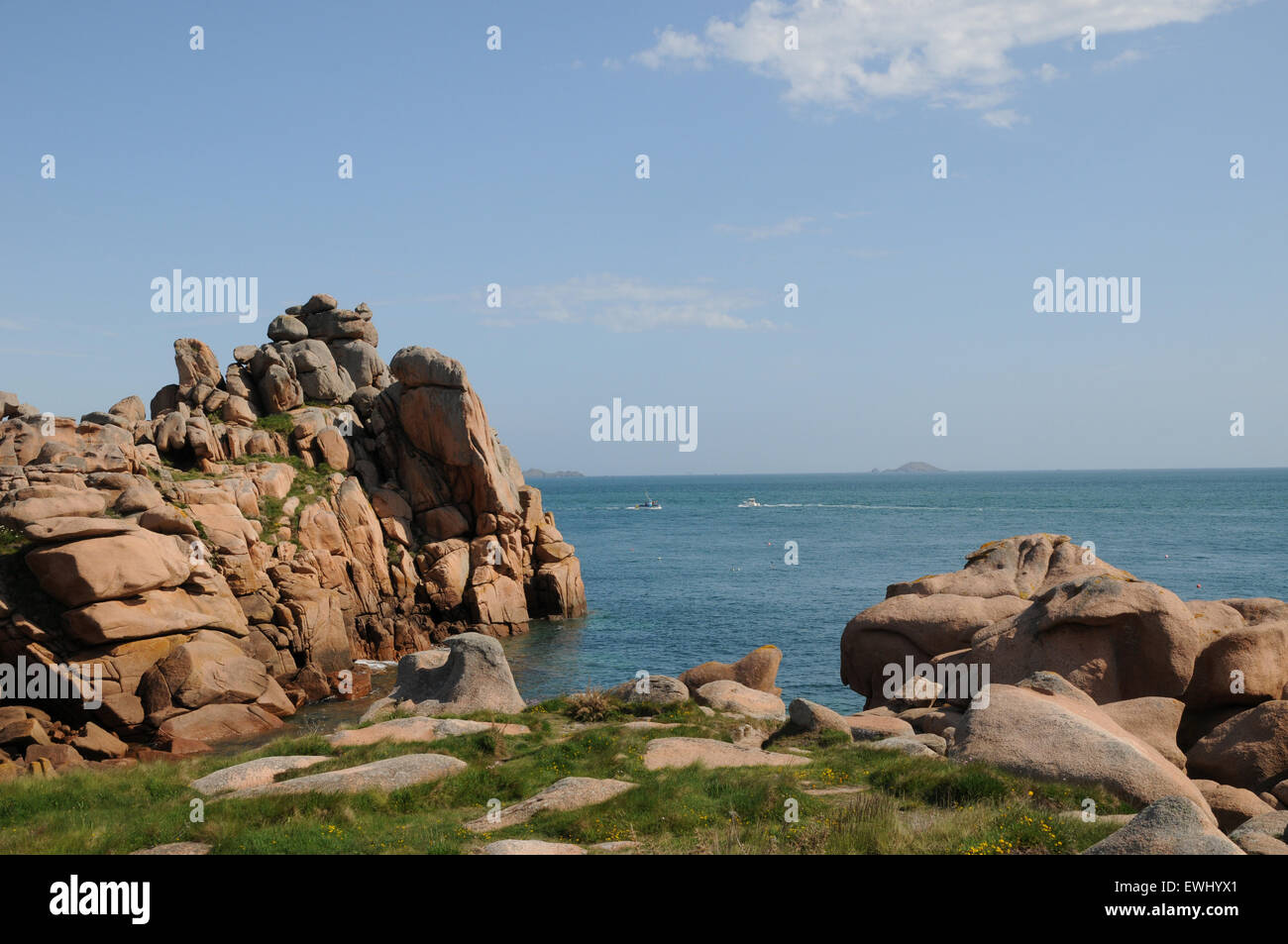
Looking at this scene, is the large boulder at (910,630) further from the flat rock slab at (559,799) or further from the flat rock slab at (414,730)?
the flat rock slab at (559,799)

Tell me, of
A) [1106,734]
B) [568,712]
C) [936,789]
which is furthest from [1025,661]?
[568,712]

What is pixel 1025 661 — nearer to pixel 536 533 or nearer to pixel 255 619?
pixel 255 619

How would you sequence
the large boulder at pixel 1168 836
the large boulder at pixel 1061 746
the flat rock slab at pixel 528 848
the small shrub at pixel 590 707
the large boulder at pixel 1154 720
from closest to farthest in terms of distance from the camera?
the large boulder at pixel 1168 836 → the flat rock slab at pixel 528 848 → the large boulder at pixel 1061 746 → the large boulder at pixel 1154 720 → the small shrub at pixel 590 707

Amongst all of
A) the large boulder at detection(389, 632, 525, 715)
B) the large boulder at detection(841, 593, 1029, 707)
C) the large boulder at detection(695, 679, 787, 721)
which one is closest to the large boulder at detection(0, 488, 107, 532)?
the large boulder at detection(389, 632, 525, 715)

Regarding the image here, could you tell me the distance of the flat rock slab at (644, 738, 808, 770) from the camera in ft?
52.4

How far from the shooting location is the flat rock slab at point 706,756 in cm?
1598

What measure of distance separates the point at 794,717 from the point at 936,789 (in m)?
6.29

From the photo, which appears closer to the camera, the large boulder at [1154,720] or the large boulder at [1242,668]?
the large boulder at [1154,720]

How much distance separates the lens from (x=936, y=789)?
45.0 feet

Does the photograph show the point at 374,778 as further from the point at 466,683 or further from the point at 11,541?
the point at 11,541

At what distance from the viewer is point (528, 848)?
35.7 feet

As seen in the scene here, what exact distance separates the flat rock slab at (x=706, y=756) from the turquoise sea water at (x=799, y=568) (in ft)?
65.1

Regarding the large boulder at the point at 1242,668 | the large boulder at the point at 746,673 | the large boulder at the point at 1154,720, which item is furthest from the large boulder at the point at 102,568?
the large boulder at the point at 1242,668

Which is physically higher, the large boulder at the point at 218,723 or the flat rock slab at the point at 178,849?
the flat rock slab at the point at 178,849
